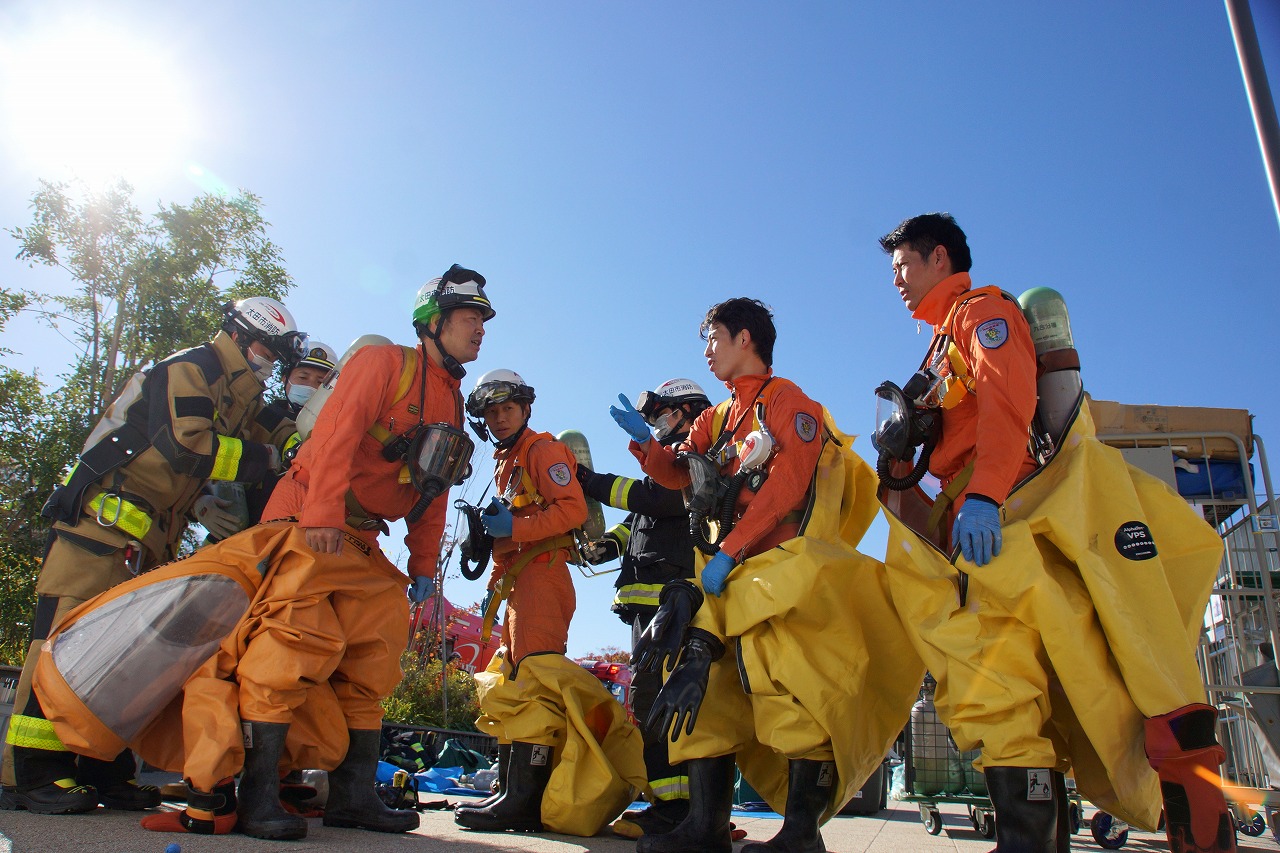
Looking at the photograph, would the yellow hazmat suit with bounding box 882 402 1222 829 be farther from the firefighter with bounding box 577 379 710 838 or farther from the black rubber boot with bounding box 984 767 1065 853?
the firefighter with bounding box 577 379 710 838

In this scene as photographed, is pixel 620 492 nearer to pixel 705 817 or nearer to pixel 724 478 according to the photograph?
pixel 724 478

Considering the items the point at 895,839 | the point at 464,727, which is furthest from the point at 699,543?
the point at 464,727

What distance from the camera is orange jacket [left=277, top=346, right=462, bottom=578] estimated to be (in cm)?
325

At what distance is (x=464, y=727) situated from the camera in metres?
11.9

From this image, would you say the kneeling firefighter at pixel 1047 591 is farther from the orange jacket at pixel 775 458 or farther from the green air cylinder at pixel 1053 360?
the orange jacket at pixel 775 458

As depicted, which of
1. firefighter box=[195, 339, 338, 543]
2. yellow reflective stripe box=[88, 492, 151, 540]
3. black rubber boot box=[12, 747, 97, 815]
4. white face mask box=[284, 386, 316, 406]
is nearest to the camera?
black rubber boot box=[12, 747, 97, 815]

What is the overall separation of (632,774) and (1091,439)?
7.82ft

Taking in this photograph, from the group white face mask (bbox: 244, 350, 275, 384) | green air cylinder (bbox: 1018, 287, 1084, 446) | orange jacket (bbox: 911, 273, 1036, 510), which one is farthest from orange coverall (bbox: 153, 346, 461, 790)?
green air cylinder (bbox: 1018, 287, 1084, 446)

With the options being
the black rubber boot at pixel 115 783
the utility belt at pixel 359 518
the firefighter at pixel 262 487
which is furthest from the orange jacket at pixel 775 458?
the black rubber boot at pixel 115 783

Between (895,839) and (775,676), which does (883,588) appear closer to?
(775,676)

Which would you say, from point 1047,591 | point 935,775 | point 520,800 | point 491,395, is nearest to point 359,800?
point 520,800

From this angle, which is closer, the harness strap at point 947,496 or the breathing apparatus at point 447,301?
the harness strap at point 947,496

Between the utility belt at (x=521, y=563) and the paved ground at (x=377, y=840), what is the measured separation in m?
1.05

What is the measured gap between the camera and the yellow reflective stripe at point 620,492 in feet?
14.6
